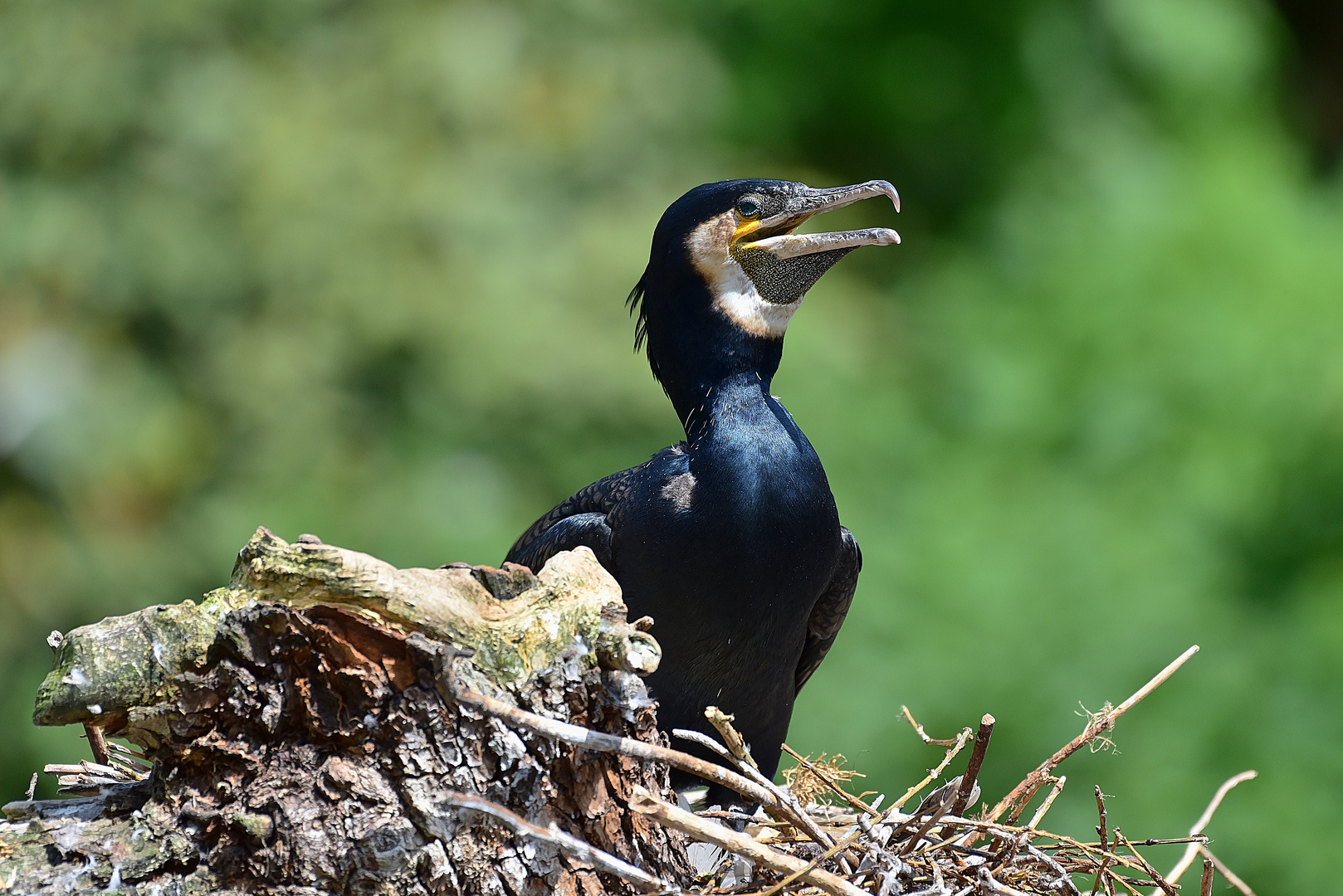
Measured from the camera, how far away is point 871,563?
744 cm

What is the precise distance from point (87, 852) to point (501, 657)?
64 cm

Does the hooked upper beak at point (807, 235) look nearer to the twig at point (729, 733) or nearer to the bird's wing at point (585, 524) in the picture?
the bird's wing at point (585, 524)

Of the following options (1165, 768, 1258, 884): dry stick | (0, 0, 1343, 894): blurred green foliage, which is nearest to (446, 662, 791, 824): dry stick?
(1165, 768, 1258, 884): dry stick

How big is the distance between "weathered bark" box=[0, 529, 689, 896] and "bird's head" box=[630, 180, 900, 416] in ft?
4.65

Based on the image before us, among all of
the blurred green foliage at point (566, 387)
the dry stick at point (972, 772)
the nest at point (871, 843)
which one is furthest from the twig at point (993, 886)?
the blurred green foliage at point (566, 387)

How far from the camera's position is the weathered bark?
1910 mm

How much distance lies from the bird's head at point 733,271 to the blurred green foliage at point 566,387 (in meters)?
→ 3.60

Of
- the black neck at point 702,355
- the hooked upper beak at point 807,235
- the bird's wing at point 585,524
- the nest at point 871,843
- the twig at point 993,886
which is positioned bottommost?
the twig at point 993,886

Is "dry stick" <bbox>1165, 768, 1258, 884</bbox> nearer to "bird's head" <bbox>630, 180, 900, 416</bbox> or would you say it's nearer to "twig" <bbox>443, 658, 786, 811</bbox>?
"twig" <bbox>443, 658, 786, 811</bbox>

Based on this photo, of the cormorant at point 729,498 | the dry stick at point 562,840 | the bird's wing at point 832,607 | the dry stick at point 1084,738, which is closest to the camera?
the dry stick at point 562,840

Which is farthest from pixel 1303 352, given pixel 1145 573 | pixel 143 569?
pixel 143 569

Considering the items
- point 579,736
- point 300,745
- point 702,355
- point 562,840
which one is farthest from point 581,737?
point 702,355

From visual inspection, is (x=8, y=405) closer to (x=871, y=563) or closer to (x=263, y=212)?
(x=263, y=212)

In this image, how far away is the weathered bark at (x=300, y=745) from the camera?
6.27 ft
